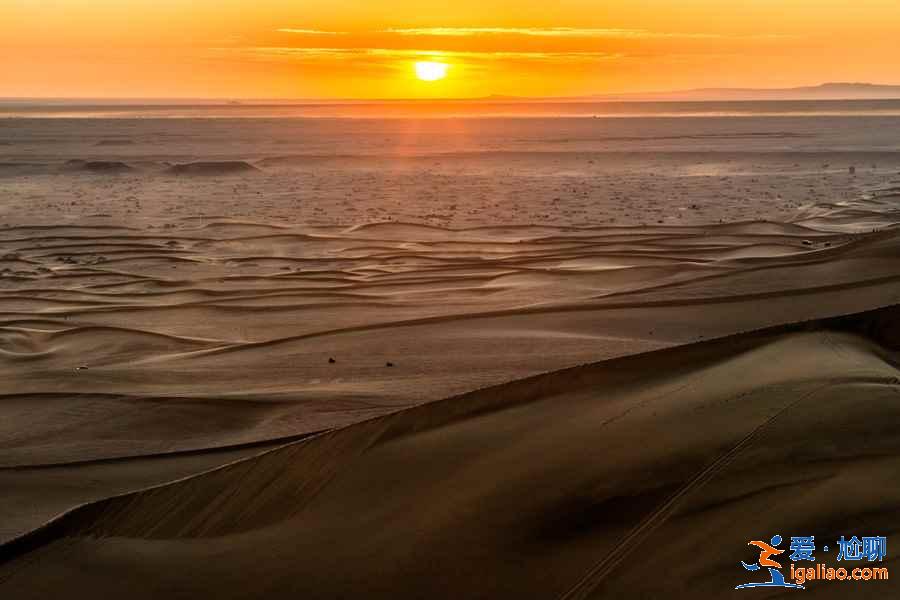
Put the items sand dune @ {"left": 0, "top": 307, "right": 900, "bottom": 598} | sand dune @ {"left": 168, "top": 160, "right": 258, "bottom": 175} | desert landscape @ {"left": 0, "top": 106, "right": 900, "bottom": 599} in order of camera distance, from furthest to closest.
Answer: sand dune @ {"left": 168, "top": 160, "right": 258, "bottom": 175} → desert landscape @ {"left": 0, "top": 106, "right": 900, "bottom": 599} → sand dune @ {"left": 0, "top": 307, "right": 900, "bottom": 598}

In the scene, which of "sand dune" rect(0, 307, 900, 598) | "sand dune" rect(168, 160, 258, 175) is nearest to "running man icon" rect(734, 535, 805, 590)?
"sand dune" rect(0, 307, 900, 598)

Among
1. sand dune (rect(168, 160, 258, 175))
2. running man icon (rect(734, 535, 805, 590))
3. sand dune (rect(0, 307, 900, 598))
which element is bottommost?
running man icon (rect(734, 535, 805, 590))

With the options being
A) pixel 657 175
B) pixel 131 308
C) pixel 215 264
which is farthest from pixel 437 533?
pixel 657 175

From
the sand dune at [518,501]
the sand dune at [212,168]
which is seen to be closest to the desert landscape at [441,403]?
the sand dune at [518,501]

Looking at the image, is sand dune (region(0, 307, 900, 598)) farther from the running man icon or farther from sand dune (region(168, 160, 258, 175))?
sand dune (region(168, 160, 258, 175))

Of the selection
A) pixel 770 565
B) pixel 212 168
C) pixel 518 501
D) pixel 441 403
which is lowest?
pixel 770 565

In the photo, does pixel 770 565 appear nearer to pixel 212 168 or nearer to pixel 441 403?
pixel 441 403

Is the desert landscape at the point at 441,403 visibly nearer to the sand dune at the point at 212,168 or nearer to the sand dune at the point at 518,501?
the sand dune at the point at 518,501

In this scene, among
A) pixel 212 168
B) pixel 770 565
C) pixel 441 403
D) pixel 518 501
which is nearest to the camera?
pixel 770 565

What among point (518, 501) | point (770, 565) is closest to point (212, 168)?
point (518, 501)

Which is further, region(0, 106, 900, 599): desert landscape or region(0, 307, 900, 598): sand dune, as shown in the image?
region(0, 106, 900, 599): desert landscape

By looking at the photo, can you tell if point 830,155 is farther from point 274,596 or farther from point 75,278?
point 274,596

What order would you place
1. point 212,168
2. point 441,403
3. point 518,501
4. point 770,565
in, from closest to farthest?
point 770,565 → point 518,501 → point 441,403 → point 212,168

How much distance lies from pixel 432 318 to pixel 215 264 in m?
3.89
